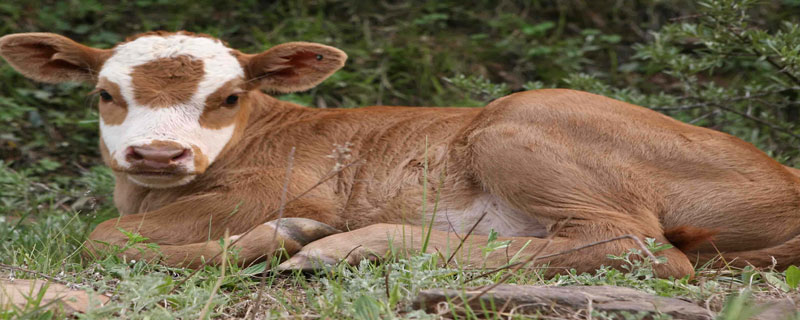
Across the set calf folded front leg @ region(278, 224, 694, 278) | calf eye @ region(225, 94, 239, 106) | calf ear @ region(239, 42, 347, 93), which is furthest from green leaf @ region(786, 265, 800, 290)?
calf eye @ region(225, 94, 239, 106)

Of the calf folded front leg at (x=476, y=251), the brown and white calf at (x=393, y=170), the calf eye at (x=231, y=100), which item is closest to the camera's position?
the calf folded front leg at (x=476, y=251)

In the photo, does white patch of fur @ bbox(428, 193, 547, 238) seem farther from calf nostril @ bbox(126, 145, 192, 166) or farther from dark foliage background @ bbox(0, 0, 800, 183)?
dark foliage background @ bbox(0, 0, 800, 183)

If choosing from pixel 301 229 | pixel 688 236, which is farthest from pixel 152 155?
pixel 688 236

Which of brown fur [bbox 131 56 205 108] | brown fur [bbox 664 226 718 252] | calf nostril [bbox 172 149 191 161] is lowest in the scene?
brown fur [bbox 664 226 718 252]

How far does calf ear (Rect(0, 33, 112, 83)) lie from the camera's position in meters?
4.39

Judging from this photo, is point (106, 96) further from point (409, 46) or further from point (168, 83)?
point (409, 46)

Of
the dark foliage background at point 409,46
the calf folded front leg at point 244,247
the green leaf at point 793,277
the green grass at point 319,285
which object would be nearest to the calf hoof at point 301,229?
the calf folded front leg at point 244,247

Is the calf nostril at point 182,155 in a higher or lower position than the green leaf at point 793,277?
higher

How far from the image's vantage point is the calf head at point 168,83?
391 centimetres

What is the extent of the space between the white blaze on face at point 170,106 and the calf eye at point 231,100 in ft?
0.37

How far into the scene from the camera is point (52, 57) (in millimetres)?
4445

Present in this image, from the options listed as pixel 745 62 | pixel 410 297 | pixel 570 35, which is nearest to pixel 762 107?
pixel 745 62

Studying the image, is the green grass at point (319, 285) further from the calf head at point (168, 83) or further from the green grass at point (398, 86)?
the calf head at point (168, 83)

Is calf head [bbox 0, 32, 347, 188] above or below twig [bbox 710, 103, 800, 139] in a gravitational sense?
above
